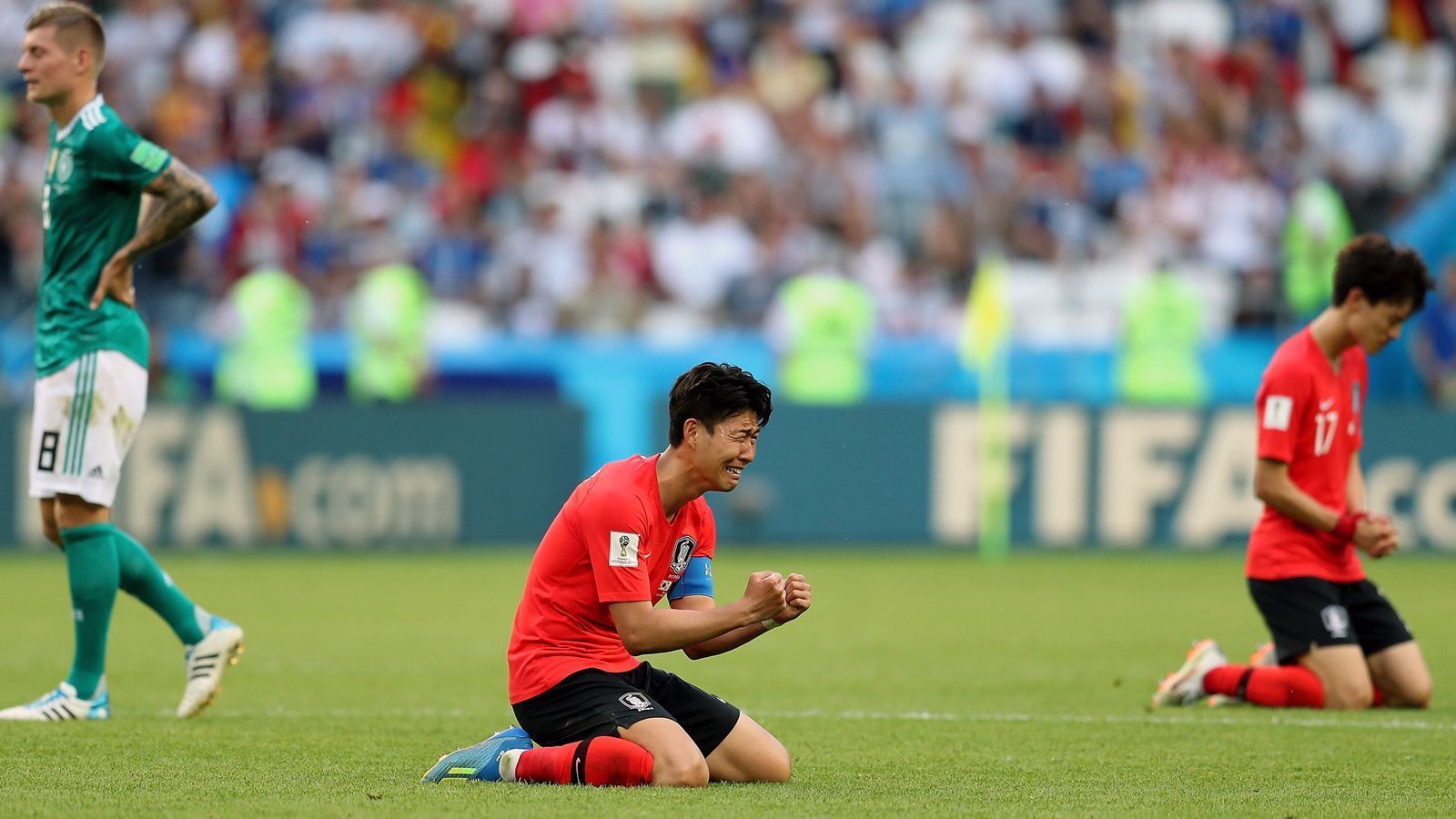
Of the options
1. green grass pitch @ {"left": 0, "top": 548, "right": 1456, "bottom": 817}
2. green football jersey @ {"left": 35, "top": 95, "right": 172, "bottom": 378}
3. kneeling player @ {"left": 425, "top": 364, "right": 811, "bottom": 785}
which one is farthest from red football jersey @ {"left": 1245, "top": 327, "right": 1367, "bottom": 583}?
green football jersey @ {"left": 35, "top": 95, "right": 172, "bottom": 378}

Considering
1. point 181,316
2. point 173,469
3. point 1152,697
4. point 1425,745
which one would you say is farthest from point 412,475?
point 1425,745

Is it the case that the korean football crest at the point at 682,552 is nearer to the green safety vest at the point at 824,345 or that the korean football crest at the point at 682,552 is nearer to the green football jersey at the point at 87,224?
the green football jersey at the point at 87,224

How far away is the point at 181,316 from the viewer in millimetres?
18078

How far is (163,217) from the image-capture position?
736cm

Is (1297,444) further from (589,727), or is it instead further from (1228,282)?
(1228,282)

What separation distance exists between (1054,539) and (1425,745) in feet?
31.4

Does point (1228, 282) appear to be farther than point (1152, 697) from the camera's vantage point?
Yes

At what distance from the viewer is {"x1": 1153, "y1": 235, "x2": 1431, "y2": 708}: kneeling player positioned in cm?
824

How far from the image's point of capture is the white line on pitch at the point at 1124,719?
7781 mm

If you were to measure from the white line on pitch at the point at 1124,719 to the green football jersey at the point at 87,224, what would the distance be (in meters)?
2.84

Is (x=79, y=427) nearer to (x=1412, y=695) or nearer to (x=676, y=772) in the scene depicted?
(x=676, y=772)

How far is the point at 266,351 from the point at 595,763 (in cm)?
1226

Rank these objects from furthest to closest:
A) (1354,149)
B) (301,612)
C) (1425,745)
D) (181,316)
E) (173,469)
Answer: (1354,149), (181,316), (173,469), (301,612), (1425,745)

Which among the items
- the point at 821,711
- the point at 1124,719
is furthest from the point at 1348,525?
the point at 821,711
